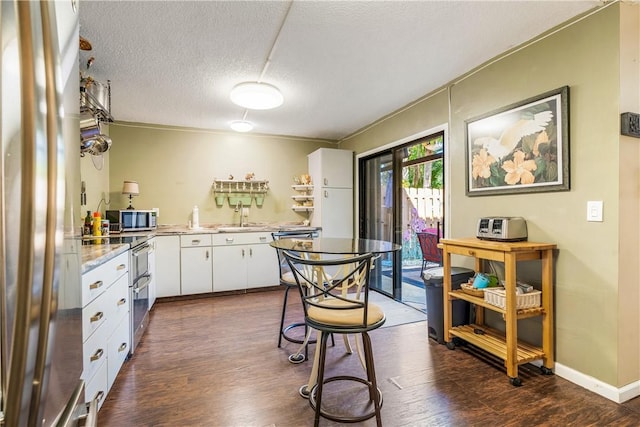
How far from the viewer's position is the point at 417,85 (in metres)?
3.11

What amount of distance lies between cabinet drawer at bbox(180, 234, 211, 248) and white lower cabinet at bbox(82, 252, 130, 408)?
173 centimetres

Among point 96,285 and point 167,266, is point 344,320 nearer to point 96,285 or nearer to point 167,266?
point 96,285

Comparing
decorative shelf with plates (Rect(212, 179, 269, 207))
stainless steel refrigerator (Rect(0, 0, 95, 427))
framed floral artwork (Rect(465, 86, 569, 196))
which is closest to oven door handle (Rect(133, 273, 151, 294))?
decorative shelf with plates (Rect(212, 179, 269, 207))

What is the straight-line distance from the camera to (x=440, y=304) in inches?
106

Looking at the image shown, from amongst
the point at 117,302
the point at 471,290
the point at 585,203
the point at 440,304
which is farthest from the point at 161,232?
the point at 585,203

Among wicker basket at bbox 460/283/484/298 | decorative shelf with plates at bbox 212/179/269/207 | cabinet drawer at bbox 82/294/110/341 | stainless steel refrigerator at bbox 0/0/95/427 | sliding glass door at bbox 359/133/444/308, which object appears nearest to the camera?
stainless steel refrigerator at bbox 0/0/95/427

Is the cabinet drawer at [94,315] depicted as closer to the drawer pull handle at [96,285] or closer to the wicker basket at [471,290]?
the drawer pull handle at [96,285]

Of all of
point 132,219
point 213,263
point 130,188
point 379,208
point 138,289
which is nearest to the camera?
point 138,289

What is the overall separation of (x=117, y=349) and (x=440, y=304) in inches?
96.3

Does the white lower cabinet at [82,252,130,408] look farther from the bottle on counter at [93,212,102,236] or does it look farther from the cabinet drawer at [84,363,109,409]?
the bottle on counter at [93,212,102,236]

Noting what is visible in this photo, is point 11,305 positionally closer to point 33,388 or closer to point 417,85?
point 33,388

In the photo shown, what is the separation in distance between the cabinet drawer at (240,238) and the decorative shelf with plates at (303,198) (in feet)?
2.86

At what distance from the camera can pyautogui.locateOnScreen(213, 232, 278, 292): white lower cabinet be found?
166 inches

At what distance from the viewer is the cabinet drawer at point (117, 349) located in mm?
1930
